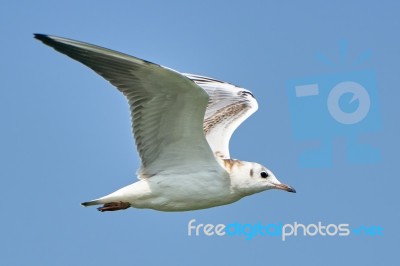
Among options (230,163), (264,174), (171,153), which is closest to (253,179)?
(264,174)

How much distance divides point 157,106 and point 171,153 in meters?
0.71

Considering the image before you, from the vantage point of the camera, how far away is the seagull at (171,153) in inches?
400

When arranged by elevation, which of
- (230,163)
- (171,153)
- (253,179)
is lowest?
(253,179)

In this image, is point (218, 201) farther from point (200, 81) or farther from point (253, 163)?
point (200, 81)

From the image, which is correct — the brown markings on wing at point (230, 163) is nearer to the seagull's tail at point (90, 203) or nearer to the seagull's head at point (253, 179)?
the seagull's head at point (253, 179)

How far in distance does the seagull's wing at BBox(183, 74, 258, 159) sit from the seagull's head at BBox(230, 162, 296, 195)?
544 mm

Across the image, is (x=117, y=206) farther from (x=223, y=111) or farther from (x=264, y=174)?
(x=223, y=111)

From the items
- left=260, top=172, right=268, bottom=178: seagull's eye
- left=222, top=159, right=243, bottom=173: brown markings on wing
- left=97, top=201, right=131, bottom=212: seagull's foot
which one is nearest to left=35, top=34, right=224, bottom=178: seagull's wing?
left=222, top=159, right=243, bottom=173: brown markings on wing

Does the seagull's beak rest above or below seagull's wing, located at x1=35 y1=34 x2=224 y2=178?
below

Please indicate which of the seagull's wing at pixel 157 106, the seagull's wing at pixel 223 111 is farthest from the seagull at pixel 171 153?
the seagull's wing at pixel 223 111

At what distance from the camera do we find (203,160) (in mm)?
10930

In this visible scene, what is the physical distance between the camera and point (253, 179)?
36.1 ft

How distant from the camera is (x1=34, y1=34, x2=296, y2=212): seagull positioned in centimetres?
1015

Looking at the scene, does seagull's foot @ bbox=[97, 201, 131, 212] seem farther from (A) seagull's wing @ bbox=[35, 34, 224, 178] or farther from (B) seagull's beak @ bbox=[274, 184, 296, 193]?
(B) seagull's beak @ bbox=[274, 184, 296, 193]
